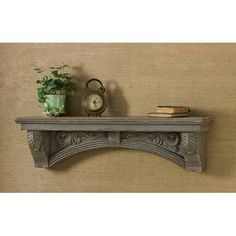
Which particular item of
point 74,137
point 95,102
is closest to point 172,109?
point 95,102

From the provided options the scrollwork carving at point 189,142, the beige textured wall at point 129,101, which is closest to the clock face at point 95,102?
the beige textured wall at point 129,101

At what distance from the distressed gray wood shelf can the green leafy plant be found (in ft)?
0.56

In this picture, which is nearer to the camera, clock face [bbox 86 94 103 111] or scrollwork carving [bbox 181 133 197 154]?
scrollwork carving [bbox 181 133 197 154]

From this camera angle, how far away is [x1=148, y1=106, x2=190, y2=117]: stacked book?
2.85 metres

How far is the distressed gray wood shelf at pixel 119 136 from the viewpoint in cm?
286

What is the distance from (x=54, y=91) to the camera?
9.92ft

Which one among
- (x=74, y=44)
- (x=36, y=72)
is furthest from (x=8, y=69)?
(x=74, y=44)

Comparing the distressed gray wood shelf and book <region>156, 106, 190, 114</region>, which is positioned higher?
book <region>156, 106, 190, 114</region>

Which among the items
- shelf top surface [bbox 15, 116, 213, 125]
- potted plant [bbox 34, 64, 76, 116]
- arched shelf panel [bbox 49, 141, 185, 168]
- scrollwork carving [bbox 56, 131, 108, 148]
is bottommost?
arched shelf panel [bbox 49, 141, 185, 168]

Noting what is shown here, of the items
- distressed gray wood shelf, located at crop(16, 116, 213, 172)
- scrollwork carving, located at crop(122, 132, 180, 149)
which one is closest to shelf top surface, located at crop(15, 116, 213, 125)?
distressed gray wood shelf, located at crop(16, 116, 213, 172)

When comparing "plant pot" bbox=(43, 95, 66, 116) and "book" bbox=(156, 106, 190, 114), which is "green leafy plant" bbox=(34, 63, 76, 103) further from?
"book" bbox=(156, 106, 190, 114)

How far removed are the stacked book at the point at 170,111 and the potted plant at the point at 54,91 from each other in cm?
49

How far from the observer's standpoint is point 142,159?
313 centimetres

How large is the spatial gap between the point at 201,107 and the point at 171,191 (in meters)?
0.51
